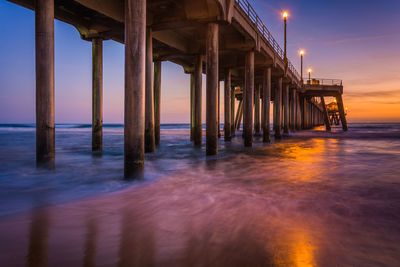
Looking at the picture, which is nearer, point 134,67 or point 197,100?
point 134,67

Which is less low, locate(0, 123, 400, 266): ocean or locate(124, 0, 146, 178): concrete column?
locate(124, 0, 146, 178): concrete column

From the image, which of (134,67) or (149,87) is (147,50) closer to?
(149,87)

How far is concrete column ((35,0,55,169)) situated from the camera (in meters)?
7.19

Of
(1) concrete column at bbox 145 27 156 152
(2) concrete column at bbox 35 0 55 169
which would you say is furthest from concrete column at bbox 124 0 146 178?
(1) concrete column at bbox 145 27 156 152

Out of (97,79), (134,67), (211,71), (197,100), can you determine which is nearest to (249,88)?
(197,100)

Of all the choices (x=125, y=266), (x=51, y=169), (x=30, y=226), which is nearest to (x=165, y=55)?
(x=51, y=169)

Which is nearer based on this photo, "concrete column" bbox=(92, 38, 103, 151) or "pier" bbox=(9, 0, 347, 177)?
"pier" bbox=(9, 0, 347, 177)

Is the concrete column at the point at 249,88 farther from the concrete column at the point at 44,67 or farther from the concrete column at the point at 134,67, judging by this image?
the concrete column at the point at 44,67

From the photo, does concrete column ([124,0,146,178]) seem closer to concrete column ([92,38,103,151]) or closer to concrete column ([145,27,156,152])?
concrete column ([145,27,156,152])

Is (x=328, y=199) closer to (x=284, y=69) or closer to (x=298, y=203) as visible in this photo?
(x=298, y=203)

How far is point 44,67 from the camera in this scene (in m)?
7.22

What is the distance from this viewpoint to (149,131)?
1254 centimetres

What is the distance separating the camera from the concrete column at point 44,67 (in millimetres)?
7191

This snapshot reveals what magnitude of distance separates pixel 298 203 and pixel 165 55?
13540 millimetres
